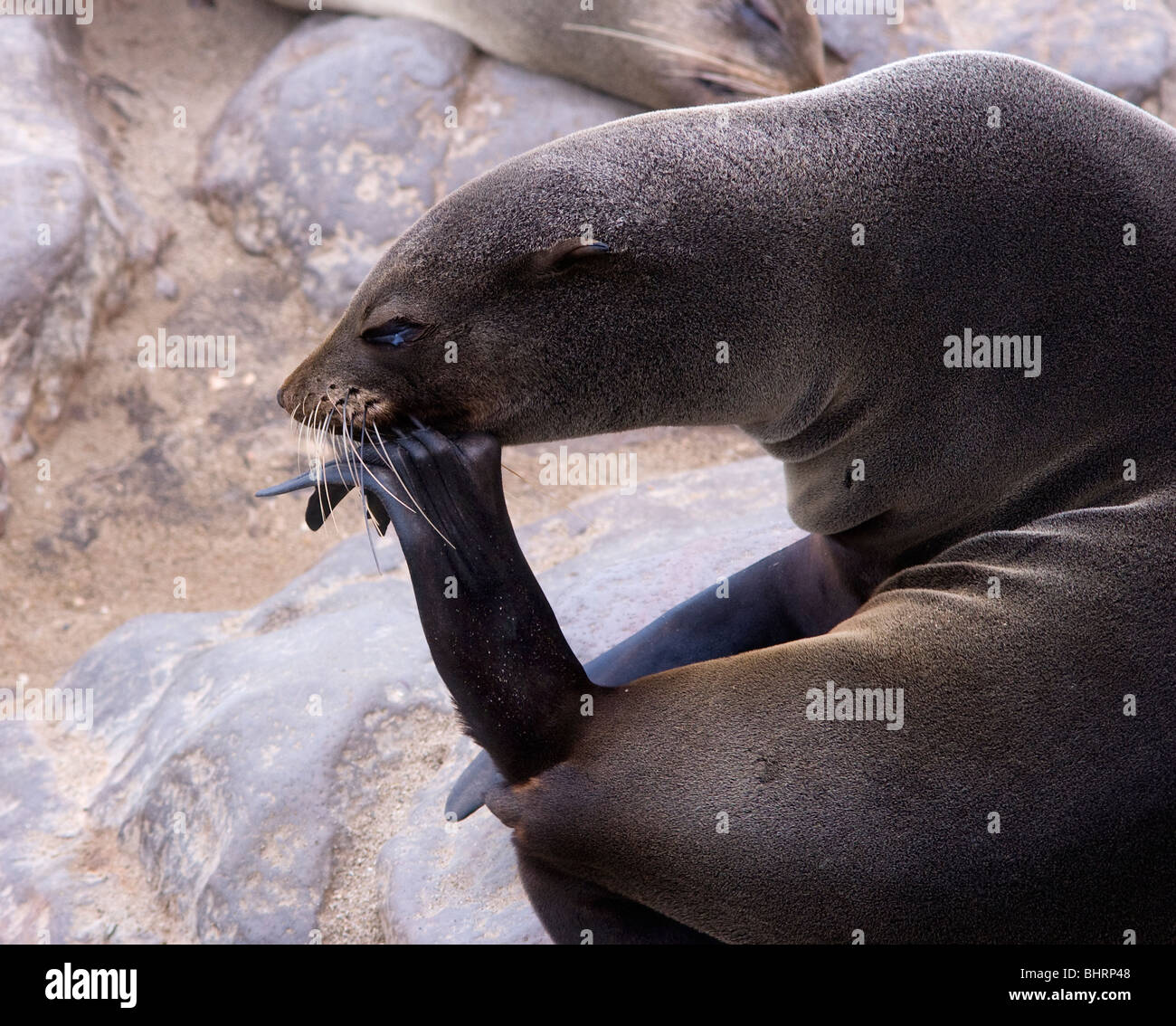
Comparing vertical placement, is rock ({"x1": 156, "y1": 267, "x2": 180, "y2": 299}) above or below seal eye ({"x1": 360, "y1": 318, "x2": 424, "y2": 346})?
above

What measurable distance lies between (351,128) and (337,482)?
5466mm

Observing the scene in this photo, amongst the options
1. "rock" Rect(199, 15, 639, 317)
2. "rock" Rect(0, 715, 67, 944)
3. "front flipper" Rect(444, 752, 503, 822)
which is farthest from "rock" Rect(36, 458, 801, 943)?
"rock" Rect(199, 15, 639, 317)

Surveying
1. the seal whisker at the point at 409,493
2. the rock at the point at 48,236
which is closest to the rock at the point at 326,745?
the seal whisker at the point at 409,493

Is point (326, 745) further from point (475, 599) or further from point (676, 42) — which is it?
point (676, 42)

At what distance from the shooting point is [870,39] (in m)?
8.46

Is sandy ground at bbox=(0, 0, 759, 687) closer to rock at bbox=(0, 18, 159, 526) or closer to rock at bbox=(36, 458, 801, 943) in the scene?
rock at bbox=(0, 18, 159, 526)

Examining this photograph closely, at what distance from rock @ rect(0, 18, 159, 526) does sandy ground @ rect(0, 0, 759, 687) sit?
16 centimetres

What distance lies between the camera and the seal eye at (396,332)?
2.65m

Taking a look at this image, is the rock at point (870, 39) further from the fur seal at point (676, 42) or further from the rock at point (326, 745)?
the rock at point (326, 745)

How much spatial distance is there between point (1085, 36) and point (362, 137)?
16.4 ft

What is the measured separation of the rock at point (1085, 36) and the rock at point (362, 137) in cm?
283

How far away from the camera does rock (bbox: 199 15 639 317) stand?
7.50 m

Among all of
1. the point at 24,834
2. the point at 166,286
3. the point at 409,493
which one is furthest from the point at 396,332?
the point at 166,286
